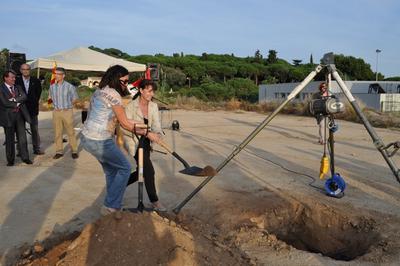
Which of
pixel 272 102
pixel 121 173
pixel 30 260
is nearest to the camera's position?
pixel 30 260

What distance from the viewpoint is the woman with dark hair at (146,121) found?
18.0 ft

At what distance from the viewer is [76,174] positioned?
25.7 feet

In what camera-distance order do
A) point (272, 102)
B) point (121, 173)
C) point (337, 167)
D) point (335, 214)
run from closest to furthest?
1. point (121, 173)
2. point (335, 214)
3. point (337, 167)
4. point (272, 102)

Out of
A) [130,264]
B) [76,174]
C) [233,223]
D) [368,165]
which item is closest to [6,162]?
[76,174]

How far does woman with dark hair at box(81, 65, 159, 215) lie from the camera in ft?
15.5

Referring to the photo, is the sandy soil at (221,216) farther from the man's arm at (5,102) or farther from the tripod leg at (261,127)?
the man's arm at (5,102)

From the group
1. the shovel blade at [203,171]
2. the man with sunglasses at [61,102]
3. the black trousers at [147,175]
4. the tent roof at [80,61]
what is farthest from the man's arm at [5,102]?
the tent roof at [80,61]

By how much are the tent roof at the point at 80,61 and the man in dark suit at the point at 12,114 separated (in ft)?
27.7

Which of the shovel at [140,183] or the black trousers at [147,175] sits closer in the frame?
the shovel at [140,183]

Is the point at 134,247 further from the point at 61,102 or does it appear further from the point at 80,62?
the point at 80,62

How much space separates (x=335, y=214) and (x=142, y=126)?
2727 mm

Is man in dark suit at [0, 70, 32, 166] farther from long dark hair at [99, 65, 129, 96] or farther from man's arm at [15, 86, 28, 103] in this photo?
long dark hair at [99, 65, 129, 96]

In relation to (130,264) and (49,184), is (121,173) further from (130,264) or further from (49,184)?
(49,184)

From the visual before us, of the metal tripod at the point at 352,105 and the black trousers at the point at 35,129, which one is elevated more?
the metal tripod at the point at 352,105
